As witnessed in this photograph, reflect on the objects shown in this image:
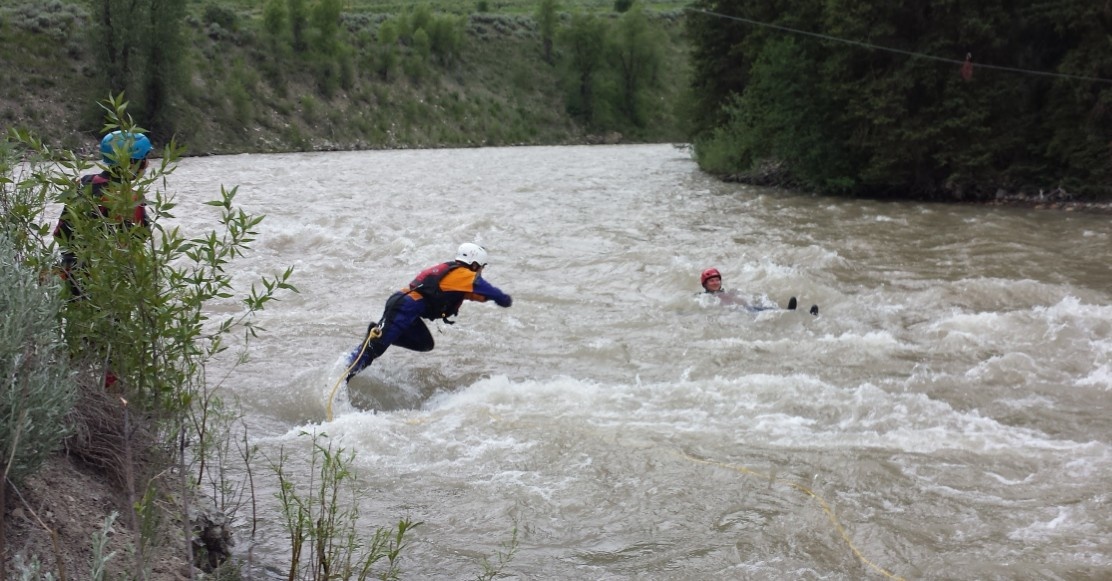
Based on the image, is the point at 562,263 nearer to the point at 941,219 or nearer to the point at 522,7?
the point at 941,219

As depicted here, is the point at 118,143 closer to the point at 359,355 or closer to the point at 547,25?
the point at 359,355

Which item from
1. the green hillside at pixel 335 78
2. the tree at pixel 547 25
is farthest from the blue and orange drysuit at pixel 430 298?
the tree at pixel 547 25

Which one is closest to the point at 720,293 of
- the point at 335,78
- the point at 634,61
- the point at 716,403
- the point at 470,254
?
the point at 470,254

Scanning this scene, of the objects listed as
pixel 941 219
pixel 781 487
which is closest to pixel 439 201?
pixel 941 219

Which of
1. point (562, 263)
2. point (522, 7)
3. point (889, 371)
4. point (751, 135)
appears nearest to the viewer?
point (889, 371)

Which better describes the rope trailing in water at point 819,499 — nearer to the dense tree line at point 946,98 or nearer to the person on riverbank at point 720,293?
the person on riverbank at point 720,293

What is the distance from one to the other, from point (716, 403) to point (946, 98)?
1997cm

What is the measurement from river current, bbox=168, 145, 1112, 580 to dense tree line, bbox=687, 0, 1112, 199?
588cm

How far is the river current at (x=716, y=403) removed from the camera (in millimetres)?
5949

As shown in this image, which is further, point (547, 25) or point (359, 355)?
point (547, 25)

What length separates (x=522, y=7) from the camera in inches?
4417

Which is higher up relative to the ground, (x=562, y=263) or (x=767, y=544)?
(x=767, y=544)

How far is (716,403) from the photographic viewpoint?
877cm

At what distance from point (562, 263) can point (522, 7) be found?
101 meters
